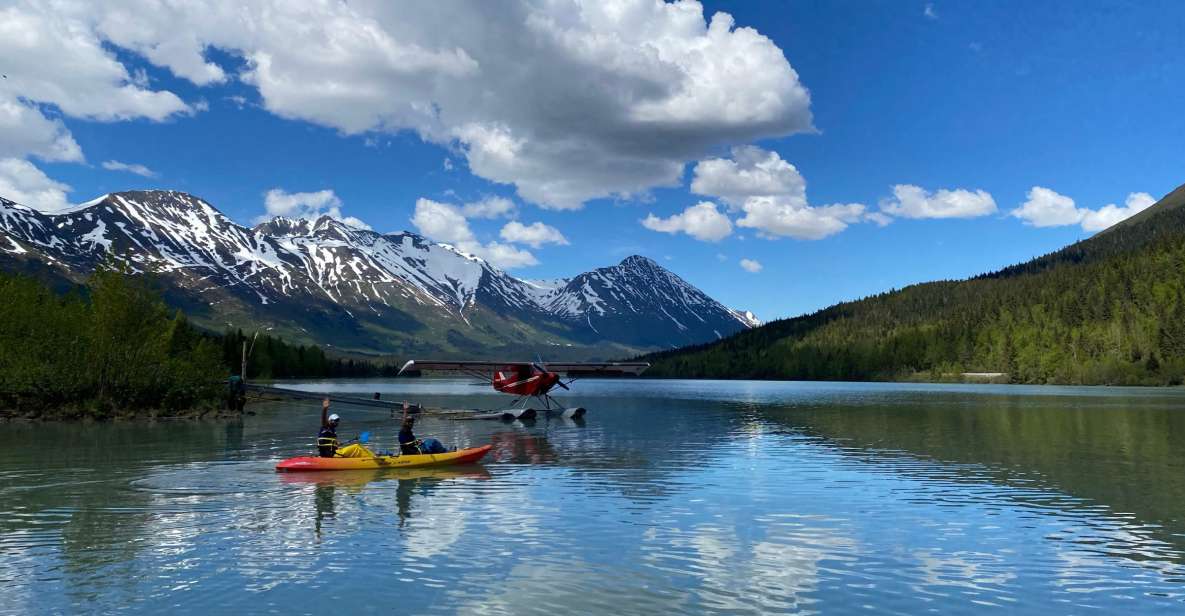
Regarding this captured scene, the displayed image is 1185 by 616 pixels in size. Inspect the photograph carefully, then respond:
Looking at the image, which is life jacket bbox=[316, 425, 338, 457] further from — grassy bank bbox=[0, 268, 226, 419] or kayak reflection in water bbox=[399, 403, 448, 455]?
grassy bank bbox=[0, 268, 226, 419]

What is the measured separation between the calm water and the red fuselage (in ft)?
112

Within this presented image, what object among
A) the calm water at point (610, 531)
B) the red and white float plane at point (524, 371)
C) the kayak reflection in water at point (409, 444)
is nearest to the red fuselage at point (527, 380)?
the red and white float plane at point (524, 371)

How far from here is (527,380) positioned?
8206 cm

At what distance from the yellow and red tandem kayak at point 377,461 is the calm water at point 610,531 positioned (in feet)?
3.01

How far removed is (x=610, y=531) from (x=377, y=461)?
1738cm

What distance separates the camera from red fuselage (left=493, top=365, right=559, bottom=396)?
266 feet

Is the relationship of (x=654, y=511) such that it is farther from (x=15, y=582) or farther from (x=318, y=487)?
(x=15, y=582)

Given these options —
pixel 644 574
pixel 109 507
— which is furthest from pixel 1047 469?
pixel 109 507

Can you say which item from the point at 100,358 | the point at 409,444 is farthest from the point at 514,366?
the point at 409,444

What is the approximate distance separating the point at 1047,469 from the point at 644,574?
27.9m

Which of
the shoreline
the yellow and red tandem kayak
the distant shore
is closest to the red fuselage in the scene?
the shoreline

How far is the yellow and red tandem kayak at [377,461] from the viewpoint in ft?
116

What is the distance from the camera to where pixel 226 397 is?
269 ft

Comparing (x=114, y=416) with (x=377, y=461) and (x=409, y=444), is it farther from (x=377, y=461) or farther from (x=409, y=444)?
(x=377, y=461)
